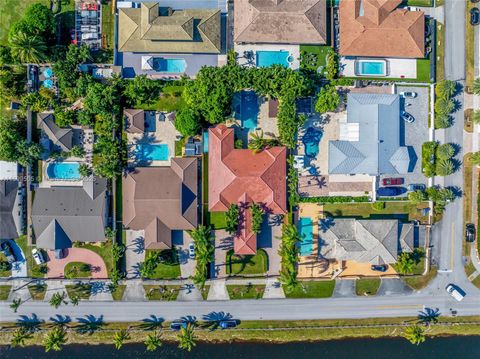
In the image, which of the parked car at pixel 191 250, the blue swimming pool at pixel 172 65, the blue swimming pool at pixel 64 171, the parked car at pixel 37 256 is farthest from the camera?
the parked car at pixel 191 250

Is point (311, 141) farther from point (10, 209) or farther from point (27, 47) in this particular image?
point (10, 209)

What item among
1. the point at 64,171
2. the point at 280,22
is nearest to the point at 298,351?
the point at 64,171

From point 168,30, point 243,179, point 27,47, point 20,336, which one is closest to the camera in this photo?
point 27,47

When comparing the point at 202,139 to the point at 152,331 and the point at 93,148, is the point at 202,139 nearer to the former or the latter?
the point at 93,148

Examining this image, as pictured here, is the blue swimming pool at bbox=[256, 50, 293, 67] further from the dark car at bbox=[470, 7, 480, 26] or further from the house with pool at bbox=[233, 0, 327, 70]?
the dark car at bbox=[470, 7, 480, 26]

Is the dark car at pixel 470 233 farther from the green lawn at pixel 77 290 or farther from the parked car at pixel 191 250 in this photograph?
the green lawn at pixel 77 290

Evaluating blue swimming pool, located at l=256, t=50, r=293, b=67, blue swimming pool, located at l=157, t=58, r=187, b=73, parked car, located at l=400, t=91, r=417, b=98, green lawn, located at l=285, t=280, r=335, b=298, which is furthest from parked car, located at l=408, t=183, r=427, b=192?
blue swimming pool, located at l=157, t=58, r=187, b=73

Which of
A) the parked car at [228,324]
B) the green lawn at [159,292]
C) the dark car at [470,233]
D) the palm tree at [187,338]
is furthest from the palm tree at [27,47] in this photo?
the dark car at [470,233]
